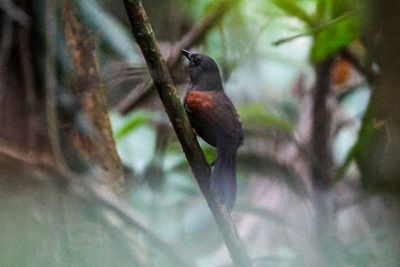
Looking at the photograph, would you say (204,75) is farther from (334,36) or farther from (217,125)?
(334,36)

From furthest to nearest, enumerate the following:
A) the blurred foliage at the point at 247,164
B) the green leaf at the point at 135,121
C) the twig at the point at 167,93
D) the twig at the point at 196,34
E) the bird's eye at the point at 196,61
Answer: the green leaf at the point at 135,121
the twig at the point at 196,34
the blurred foliage at the point at 247,164
the bird's eye at the point at 196,61
the twig at the point at 167,93

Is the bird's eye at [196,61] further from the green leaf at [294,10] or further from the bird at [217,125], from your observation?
the green leaf at [294,10]

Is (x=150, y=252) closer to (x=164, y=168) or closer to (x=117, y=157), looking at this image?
(x=117, y=157)

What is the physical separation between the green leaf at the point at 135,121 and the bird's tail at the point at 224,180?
0.50 m

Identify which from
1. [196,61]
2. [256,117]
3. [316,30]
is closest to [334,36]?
[316,30]

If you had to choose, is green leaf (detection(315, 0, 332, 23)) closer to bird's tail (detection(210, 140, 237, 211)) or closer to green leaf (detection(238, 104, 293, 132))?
green leaf (detection(238, 104, 293, 132))

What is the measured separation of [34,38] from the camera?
97cm

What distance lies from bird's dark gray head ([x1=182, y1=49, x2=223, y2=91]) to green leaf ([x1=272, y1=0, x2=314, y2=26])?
35 centimetres

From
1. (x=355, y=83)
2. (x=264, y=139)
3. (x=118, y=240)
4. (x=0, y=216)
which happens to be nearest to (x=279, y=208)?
(x=264, y=139)

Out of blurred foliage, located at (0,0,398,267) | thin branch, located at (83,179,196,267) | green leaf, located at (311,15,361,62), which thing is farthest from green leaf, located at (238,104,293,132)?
thin branch, located at (83,179,196,267)

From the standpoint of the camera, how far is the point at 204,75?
615 mm

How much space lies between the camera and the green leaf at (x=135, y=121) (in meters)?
1.07

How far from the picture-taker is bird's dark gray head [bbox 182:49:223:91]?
1.98ft

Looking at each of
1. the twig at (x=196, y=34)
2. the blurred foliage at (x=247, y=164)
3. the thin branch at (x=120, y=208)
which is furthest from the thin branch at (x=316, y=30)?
the thin branch at (x=120, y=208)
